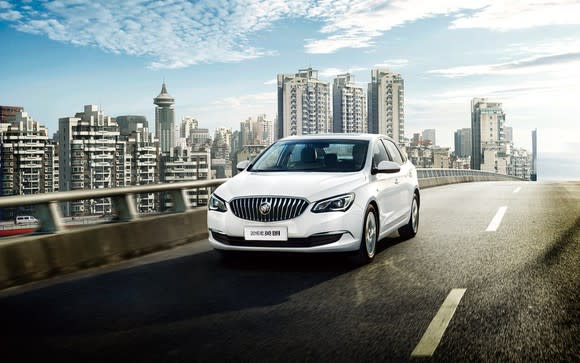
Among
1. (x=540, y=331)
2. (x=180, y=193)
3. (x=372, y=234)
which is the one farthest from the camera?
(x=180, y=193)

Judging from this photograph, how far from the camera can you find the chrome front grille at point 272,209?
26.5 feet

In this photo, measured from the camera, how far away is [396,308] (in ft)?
19.9

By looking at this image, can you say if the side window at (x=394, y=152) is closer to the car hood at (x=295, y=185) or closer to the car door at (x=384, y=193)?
the car door at (x=384, y=193)

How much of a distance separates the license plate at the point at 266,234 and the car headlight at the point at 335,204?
0.43m

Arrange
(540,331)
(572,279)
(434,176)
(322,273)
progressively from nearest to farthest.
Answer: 1. (540,331)
2. (572,279)
3. (322,273)
4. (434,176)

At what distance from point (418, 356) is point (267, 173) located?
16.4 feet

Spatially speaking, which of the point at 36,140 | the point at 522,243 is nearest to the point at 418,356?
the point at 522,243

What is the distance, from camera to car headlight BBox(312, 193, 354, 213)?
8109mm

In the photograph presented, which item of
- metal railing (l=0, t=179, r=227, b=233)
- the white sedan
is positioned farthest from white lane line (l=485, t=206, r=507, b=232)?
metal railing (l=0, t=179, r=227, b=233)

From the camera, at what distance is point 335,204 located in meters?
8.21

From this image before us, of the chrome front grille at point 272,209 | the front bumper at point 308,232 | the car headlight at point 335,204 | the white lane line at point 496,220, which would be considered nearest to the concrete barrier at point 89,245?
the front bumper at point 308,232

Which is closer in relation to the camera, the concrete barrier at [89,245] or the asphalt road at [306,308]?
the asphalt road at [306,308]

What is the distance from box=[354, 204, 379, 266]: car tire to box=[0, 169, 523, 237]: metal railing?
3.18 metres

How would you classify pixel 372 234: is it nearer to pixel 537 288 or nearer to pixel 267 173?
pixel 267 173
